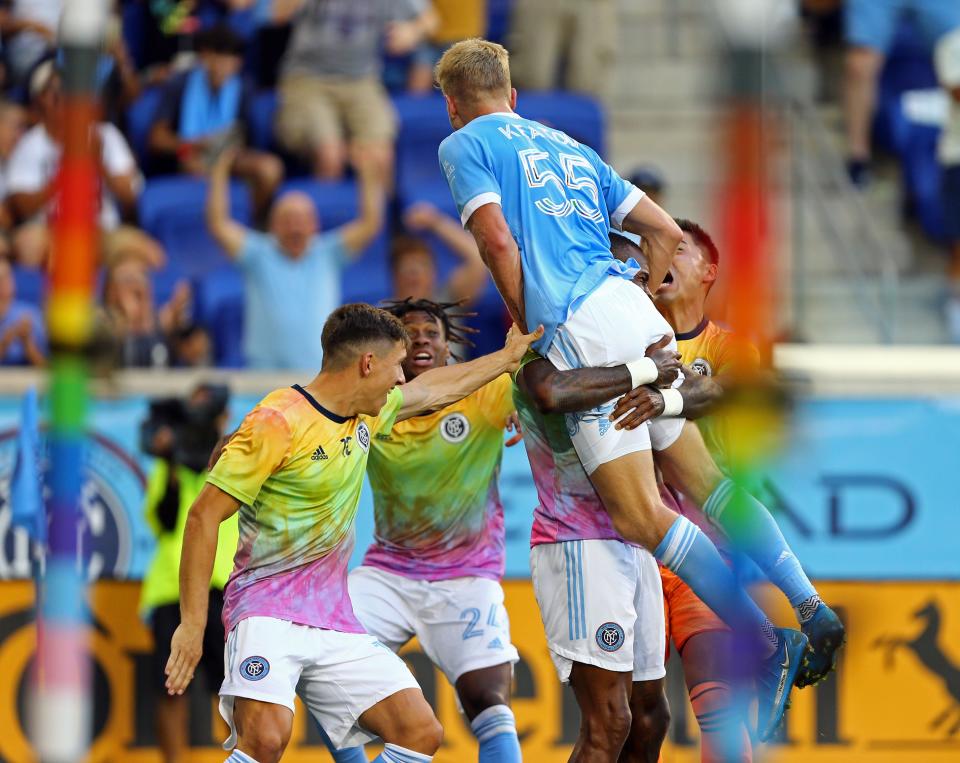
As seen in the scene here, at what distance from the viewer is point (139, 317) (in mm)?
9391

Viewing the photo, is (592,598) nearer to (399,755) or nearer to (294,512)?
(399,755)

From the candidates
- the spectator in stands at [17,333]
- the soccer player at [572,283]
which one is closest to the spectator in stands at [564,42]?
the spectator in stands at [17,333]

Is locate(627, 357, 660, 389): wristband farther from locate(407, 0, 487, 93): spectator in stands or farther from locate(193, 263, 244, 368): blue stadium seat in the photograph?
locate(407, 0, 487, 93): spectator in stands

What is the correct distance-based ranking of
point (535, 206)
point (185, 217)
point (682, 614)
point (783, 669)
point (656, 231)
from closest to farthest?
point (535, 206) → point (783, 669) → point (656, 231) → point (682, 614) → point (185, 217)

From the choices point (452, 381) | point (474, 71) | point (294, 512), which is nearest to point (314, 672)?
point (294, 512)

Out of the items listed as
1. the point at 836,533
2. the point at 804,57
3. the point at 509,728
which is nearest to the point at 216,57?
the point at 804,57

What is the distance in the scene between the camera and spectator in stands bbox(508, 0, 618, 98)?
11078mm

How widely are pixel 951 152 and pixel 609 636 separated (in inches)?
220

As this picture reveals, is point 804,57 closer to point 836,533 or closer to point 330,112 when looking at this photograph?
point 330,112

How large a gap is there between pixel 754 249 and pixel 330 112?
305 inches

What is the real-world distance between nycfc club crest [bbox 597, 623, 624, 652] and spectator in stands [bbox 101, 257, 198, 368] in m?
4.03

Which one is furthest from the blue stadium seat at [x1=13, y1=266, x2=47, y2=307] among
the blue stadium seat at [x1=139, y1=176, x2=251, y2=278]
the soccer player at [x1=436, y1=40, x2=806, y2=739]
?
the soccer player at [x1=436, y1=40, x2=806, y2=739]

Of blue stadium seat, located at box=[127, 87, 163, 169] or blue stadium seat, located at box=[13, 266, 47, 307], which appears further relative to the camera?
blue stadium seat, located at box=[127, 87, 163, 169]

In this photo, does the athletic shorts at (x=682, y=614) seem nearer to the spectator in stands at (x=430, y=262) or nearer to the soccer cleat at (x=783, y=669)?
the soccer cleat at (x=783, y=669)
